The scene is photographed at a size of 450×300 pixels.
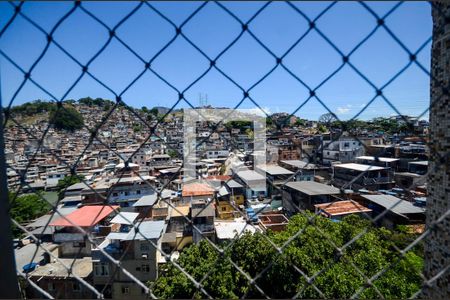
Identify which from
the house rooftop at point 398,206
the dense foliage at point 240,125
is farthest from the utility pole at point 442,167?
the house rooftop at point 398,206

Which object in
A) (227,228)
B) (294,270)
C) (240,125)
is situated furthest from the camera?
(227,228)

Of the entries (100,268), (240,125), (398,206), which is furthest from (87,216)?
(398,206)

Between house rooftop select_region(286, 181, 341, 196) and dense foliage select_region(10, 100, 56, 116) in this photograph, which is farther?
house rooftop select_region(286, 181, 341, 196)

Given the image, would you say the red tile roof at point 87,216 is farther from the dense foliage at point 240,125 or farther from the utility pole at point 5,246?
the dense foliage at point 240,125

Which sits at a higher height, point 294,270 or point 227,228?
point 294,270

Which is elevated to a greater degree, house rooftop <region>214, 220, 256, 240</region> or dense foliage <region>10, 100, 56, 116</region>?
dense foliage <region>10, 100, 56, 116</region>

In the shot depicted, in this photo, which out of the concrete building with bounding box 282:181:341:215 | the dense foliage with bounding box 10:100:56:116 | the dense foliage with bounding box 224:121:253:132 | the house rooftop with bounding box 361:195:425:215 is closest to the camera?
the dense foliage with bounding box 10:100:56:116

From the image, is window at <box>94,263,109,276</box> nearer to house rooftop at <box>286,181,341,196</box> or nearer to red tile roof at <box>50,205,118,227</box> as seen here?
red tile roof at <box>50,205,118,227</box>

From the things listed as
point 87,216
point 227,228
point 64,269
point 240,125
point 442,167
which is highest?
point 240,125

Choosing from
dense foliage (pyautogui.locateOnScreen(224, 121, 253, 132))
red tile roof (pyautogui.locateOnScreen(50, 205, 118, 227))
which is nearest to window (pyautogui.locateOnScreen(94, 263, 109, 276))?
red tile roof (pyautogui.locateOnScreen(50, 205, 118, 227))

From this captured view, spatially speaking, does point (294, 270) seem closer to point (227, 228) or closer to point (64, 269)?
point (227, 228)

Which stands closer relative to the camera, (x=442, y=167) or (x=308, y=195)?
(x=442, y=167)
